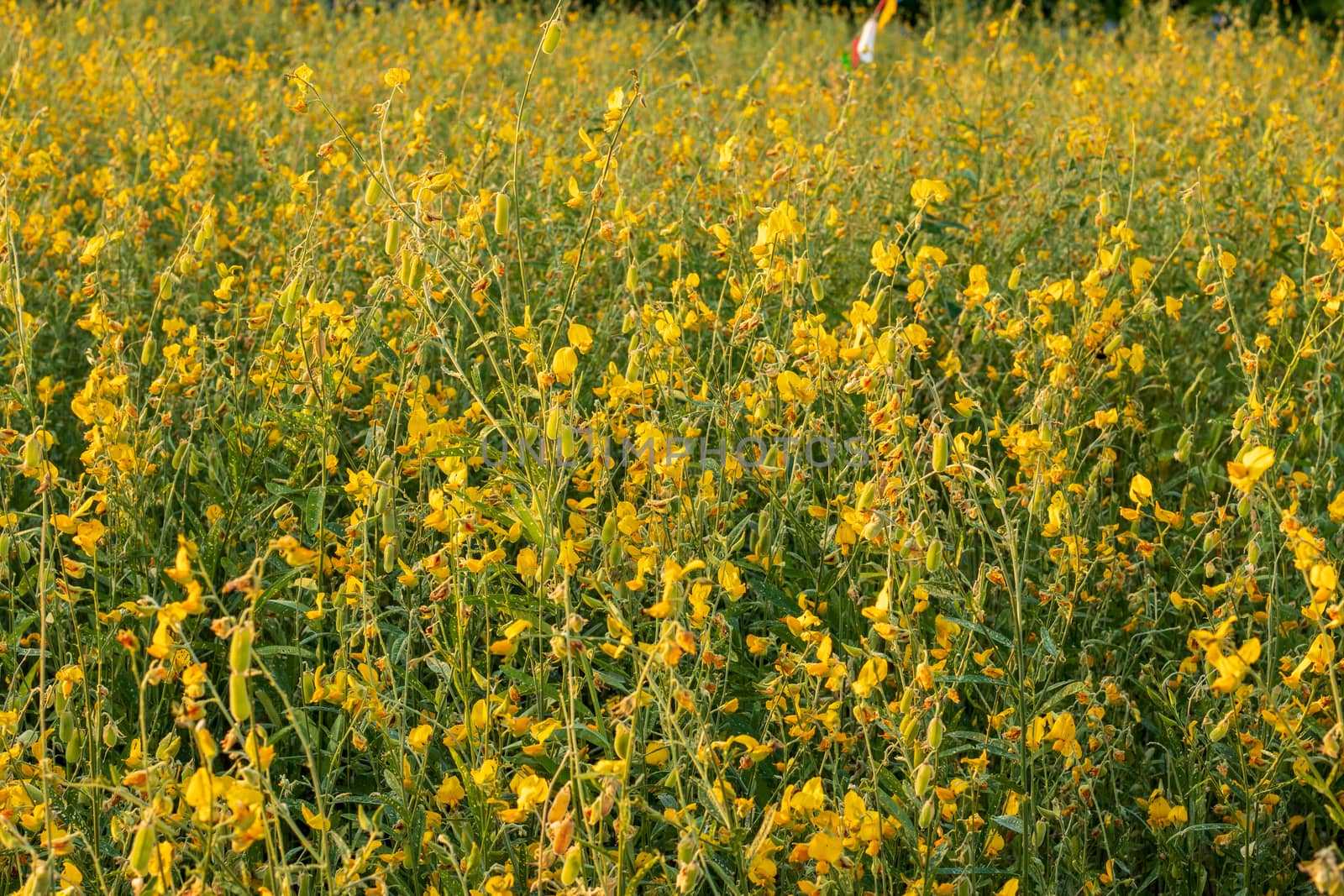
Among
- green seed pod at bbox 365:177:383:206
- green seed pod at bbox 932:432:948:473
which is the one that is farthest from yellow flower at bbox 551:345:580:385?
green seed pod at bbox 932:432:948:473

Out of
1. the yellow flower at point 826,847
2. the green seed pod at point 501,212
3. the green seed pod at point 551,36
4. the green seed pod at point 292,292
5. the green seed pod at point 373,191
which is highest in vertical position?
the green seed pod at point 551,36

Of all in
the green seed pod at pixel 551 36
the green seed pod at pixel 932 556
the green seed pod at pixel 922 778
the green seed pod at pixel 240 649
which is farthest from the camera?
the green seed pod at pixel 551 36

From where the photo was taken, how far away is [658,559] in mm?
1678

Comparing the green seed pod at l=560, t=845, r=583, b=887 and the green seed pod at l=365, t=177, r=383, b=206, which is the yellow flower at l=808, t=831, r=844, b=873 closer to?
the green seed pod at l=560, t=845, r=583, b=887

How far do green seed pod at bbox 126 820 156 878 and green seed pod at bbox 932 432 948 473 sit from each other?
868 mm

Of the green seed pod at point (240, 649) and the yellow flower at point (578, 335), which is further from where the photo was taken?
the yellow flower at point (578, 335)

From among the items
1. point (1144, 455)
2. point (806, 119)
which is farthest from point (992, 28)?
point (1144, 455)

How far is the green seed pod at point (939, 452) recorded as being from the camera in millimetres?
1477

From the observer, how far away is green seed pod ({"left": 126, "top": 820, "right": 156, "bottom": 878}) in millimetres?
1072

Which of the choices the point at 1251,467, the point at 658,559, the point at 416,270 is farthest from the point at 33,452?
the point at 1251,467

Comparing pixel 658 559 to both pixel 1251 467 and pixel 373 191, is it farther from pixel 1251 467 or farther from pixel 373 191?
pixel 1251 467

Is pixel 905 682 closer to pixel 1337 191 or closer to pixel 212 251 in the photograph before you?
pixel 212 251

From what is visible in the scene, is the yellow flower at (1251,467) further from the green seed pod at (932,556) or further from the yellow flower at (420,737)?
the yellow flower at (420,737)

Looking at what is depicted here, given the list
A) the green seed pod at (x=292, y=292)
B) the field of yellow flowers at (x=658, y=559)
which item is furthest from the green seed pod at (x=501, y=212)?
the green seed pod at (x=292, y=292)
